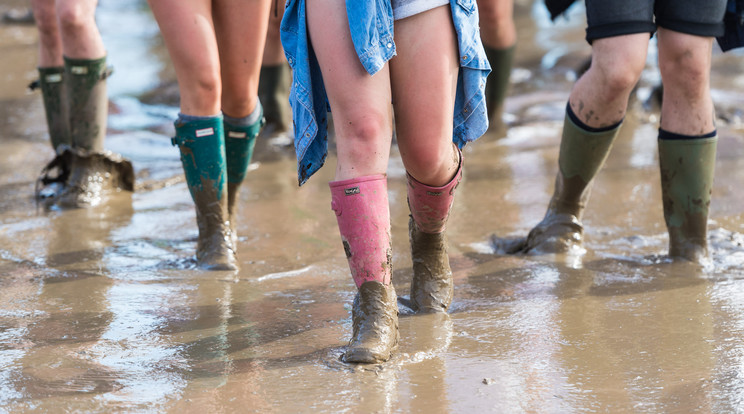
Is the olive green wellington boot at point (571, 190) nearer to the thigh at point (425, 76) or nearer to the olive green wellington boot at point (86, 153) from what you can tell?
the thigh at point (425, 76)

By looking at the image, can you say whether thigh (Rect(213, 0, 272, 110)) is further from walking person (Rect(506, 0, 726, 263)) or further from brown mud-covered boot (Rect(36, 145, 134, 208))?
walking person (Rect(506, 0, 726, 263))

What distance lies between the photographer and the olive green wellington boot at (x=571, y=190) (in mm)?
3174

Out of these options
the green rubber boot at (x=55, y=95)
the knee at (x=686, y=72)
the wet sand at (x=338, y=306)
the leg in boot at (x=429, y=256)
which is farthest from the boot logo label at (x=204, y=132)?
the knee at (x=686, y=72)

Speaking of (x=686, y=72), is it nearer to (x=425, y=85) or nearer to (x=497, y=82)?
(x=425, y=85)

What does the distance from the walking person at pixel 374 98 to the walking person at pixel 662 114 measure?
0.72 m

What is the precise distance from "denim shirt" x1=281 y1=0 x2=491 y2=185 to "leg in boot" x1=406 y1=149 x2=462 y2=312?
149 mm

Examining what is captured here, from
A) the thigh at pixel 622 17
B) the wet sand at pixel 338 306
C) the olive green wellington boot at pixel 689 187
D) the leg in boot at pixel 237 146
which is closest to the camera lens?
the wet sand at pixel 338 306

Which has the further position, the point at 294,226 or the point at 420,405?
the point at 294,226

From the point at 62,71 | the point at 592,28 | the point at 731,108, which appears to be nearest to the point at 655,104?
the point at 731,108

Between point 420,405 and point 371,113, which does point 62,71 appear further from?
point 420,405

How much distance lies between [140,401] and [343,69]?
0.95m

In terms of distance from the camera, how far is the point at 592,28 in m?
2.93

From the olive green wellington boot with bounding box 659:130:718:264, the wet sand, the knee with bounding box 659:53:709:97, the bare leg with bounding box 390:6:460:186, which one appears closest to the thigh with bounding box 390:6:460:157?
the bare leg with bounding box 390:6:460:186

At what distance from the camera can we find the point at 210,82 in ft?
9.75
